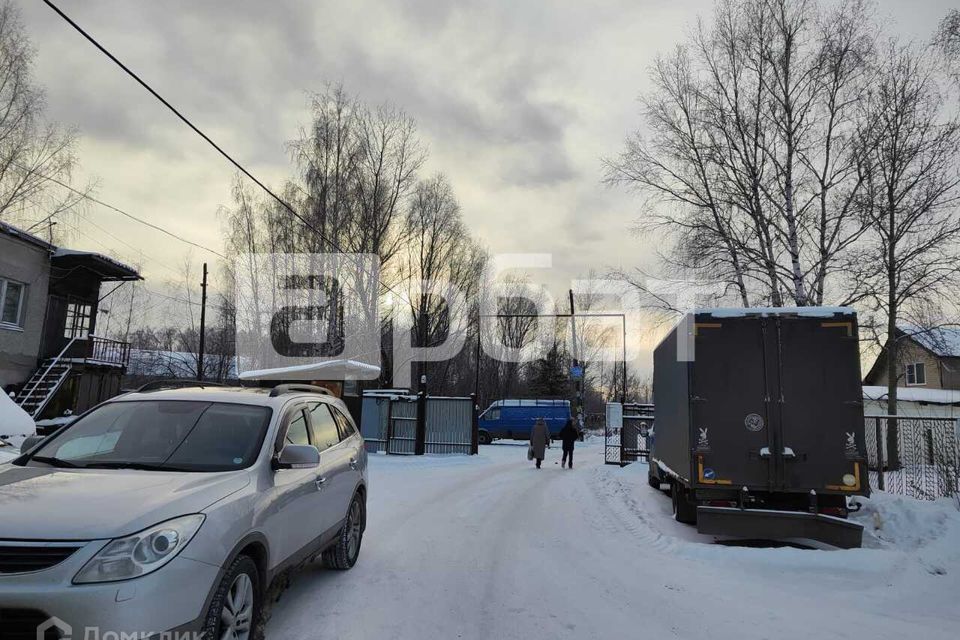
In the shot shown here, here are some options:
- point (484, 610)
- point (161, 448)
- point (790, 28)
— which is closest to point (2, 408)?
point (161, 448)

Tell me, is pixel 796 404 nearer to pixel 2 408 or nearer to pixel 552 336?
pixel 2 408

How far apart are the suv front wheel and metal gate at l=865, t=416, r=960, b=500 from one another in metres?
9.04

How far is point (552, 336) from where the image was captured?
59219mm

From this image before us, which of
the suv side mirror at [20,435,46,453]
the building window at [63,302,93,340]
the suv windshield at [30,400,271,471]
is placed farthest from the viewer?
the building window at [63,302,93,340]

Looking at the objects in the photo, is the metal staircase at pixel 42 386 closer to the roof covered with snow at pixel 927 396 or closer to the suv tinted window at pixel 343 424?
the suv tinted window at pixel 343 424

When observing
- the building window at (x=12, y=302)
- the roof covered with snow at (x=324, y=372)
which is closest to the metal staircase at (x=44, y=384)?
the building window at (x=12, y=302)

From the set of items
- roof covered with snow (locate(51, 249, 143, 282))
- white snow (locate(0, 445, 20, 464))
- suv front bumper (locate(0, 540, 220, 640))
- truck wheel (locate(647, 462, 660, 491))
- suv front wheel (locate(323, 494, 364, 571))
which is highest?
roof covered with snow (locate(51, 249, 143, 282))

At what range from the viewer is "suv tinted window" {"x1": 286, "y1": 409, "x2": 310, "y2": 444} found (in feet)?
15.0

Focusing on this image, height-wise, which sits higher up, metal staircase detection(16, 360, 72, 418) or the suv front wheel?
metal staircase detection(16, 360, 72, 418)

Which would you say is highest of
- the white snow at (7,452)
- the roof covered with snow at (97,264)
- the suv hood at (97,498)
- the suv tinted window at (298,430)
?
the roof covered with snow at (97,264)

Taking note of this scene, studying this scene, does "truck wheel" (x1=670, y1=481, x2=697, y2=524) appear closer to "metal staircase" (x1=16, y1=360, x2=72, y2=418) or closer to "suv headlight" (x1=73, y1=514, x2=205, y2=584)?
"suv headlight" (x1=73, y1=514, x2=205, y2=584)

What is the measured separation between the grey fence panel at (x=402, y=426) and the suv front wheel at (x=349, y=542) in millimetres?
13525

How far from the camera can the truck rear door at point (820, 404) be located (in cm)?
770

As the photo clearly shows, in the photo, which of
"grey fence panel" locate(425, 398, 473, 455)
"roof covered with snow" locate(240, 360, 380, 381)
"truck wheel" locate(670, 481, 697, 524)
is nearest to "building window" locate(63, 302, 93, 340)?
"roof covered with snow" locate(240, 360, 380, 381)
